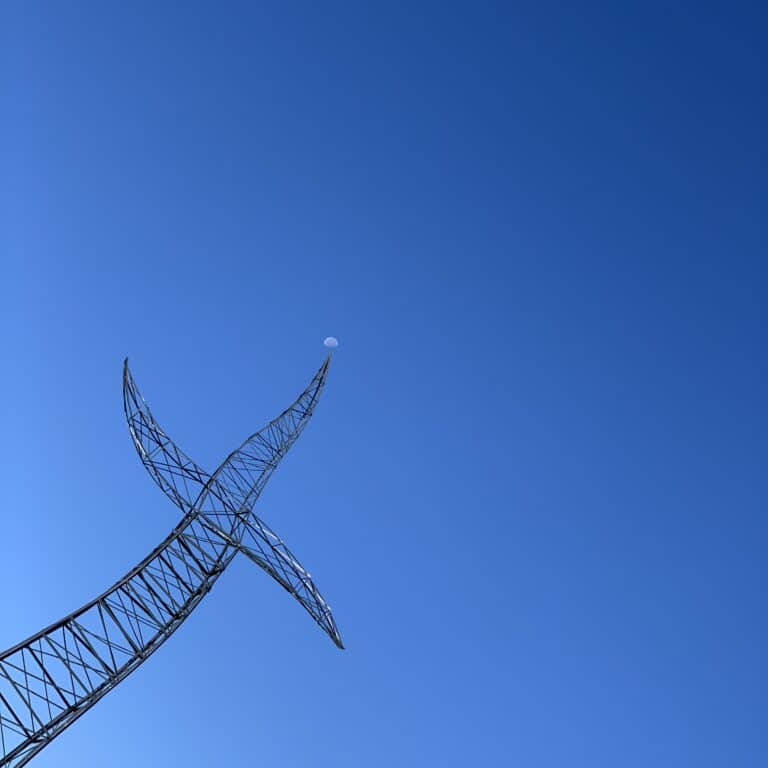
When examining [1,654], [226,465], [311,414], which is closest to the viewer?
[1,654]

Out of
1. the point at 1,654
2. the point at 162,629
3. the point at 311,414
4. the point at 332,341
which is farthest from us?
the point at 311,414

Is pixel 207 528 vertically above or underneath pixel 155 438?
underneath

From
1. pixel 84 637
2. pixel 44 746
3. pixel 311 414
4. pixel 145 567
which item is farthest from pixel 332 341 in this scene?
pixel 44 746

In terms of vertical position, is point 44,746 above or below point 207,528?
below

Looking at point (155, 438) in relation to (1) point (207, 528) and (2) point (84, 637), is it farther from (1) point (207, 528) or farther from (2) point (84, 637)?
(2) point (84, 637)

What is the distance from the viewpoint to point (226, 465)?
49.9m

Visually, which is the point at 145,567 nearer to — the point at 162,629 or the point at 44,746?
the point at 162,629

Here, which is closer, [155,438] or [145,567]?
[145,567]

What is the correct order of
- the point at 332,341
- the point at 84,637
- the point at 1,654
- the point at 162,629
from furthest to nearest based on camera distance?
the point at 332,341 → the point at 162,629 → the point at 84,637 → the point at 1,654

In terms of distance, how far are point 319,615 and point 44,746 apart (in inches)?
574

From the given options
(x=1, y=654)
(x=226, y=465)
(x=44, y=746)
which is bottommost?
(x=44, y=746)

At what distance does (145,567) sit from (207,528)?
4.58m

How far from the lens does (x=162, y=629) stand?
41.2m

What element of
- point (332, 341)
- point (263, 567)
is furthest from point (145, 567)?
point (332, 341)
